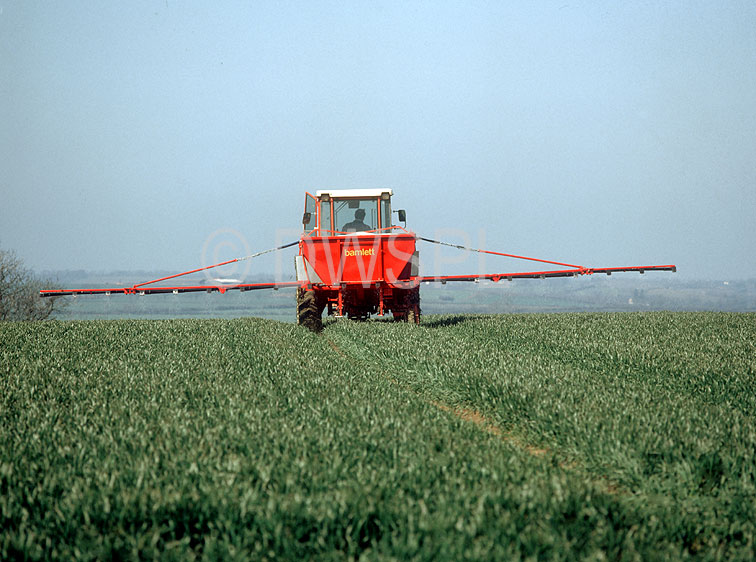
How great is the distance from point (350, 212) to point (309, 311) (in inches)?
114

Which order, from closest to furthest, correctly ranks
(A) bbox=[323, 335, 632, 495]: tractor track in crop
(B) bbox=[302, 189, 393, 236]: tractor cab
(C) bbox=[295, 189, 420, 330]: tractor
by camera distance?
(A) bbox=[323, 335, 632, 495]: tractor track in crop < (C) bbox=[295, 189, 420, 330]: tractor < (B) bbox=[302, 189, 393, 236]: tractor cab

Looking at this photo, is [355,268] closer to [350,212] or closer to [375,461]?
[350,212]

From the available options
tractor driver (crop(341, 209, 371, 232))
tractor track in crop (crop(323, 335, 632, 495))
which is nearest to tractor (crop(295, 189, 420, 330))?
tractor driver (crop(341, 209, 371, 232))

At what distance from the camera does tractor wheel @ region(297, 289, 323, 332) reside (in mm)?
16141

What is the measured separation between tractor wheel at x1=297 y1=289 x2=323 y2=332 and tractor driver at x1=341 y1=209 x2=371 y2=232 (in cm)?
198

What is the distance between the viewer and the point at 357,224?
16.4m

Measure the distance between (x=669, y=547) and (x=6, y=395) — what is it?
25.3ft

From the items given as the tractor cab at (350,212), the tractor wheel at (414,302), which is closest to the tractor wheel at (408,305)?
the tractor wheel at (414,302)

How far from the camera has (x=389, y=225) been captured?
16281 mm

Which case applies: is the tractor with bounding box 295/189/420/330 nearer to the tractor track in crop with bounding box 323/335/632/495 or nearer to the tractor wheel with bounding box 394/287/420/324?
the tractor wheel with bounding box 394/287/420/324

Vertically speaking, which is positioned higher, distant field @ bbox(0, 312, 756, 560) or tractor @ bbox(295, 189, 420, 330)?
tractor @ bbox(295, 189, 420, 330)

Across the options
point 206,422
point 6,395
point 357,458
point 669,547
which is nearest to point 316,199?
point 6,395

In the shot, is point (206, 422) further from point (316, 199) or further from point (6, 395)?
point (316, 199)

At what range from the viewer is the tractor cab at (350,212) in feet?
52.9
